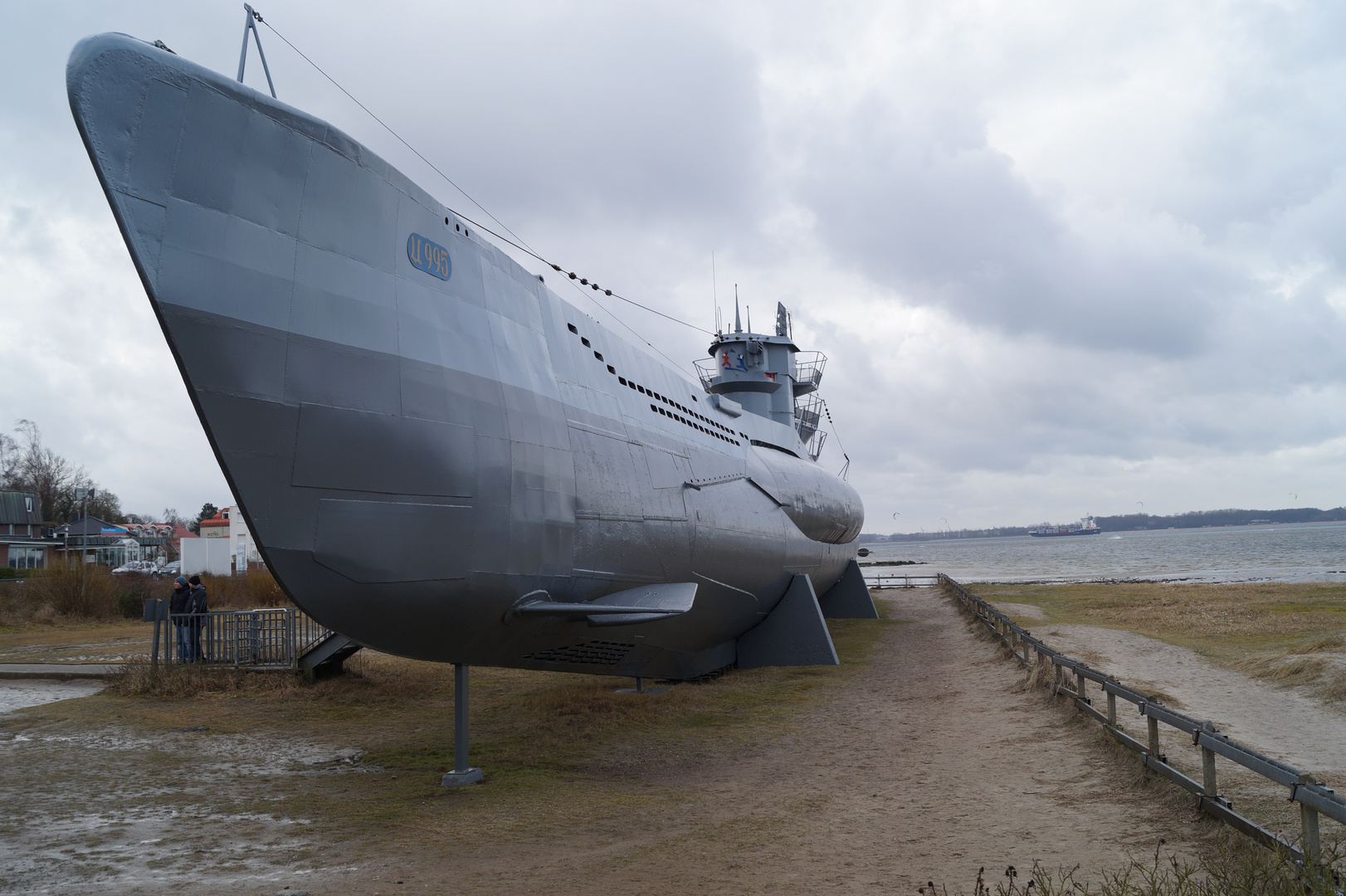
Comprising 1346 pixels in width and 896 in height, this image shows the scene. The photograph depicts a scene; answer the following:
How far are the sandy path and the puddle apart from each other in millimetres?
15454

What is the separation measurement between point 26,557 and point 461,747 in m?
55.2

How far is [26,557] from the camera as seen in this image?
48.4 meters

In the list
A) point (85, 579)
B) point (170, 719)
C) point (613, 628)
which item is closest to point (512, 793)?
point (613, 628)

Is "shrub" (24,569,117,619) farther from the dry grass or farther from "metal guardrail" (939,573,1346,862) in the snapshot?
the dry grass

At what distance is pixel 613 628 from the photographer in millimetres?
8266

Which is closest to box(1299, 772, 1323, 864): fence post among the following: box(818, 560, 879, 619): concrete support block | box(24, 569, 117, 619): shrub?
box(818, 560, 879, 619): concrete support block

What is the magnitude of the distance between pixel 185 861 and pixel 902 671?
1110cm

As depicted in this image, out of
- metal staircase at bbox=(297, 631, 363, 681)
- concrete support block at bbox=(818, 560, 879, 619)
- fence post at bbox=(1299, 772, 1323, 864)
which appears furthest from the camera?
concrete support block at bbox=(818, 560, 879, 619)

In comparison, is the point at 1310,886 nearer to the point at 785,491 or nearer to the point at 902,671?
the point at 902,671

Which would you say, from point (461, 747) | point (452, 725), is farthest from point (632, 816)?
point (452, 725)

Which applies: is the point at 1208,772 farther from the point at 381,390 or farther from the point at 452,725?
the point at 452,725

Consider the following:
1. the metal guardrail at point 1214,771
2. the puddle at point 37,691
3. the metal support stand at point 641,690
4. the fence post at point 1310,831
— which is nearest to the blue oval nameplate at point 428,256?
the metal guardrail at point 1214,771

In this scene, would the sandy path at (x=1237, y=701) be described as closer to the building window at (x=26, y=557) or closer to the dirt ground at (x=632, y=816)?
the dirt ground at (x=632, y=816)

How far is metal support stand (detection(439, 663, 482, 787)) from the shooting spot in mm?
7375
